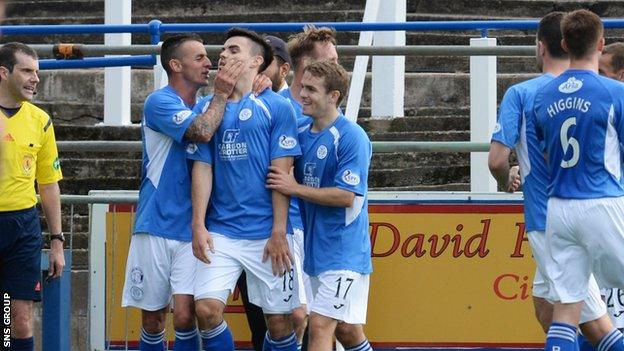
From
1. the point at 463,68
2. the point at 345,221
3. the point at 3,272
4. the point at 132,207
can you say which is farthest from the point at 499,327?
the point at 463,68

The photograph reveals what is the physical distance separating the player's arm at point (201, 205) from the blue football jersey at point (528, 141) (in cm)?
158

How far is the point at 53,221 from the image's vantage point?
28.6ft

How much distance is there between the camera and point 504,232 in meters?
9.13

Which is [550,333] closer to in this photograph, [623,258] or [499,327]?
[623,258]

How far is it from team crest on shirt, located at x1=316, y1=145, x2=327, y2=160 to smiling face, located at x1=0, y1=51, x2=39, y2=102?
1875mm

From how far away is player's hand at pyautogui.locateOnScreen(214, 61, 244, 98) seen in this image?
788 centimetres

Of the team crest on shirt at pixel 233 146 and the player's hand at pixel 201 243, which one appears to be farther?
the team crest on shirt at pixel 233 146

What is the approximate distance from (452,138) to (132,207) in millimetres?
4119

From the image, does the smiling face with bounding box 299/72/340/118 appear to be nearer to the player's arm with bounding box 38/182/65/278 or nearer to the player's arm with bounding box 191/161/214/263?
the player's arm with bounding box 191/161/214/263

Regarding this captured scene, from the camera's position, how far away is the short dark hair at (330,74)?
307 inches

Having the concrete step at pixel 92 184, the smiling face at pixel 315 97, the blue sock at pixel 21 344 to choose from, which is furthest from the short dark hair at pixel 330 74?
the concrete step at pixel 92 184

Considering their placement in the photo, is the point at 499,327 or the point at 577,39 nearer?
the point at 577,39

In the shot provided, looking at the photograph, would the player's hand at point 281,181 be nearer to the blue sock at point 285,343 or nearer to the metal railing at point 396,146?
the blue sock at point 285,343

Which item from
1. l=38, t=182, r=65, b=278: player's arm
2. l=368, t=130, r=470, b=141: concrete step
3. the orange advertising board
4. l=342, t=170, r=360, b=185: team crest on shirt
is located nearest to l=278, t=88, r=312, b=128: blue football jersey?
l=342, t=170, r=360, b=185: team crest on shirt
